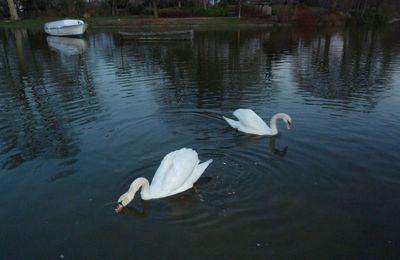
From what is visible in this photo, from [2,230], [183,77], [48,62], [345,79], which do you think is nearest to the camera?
[2,230]

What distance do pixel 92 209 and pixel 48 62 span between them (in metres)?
22.5

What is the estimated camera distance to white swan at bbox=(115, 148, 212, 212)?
28.8 ft

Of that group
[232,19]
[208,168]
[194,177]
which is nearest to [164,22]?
[232,19]

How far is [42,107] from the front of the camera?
16.5m

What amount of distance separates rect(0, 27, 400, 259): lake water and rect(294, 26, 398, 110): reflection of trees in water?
0.18 metres

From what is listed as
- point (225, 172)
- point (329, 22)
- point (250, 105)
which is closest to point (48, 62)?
point (250, 105)

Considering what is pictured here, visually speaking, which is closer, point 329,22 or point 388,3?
point 329,22

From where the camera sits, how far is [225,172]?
34.2ft

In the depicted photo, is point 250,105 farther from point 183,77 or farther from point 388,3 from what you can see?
point 388,3

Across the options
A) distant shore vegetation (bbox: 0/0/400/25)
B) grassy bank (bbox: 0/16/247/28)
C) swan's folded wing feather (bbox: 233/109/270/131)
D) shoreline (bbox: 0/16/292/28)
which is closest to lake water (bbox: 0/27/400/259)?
swan's folded wing feather (bbox: 233/109/270/131)

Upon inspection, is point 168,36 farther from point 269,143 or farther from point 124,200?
point 124,200

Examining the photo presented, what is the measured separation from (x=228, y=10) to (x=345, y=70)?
53.3m

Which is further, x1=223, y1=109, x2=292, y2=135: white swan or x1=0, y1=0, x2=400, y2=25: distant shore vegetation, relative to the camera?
x1=0, y1=0, x2=400, y2=25: distant shore vegetation

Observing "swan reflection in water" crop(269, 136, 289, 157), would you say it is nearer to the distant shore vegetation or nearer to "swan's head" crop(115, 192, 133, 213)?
"swan's head" crop(115, 192, 133, 213)
